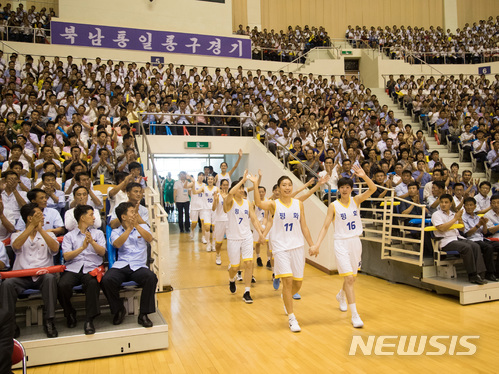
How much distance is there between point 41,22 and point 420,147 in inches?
574

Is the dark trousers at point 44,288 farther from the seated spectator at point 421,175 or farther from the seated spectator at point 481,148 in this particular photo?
the seated spectator at point 481,148

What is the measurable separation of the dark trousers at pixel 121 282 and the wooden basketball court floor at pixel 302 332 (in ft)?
1.72

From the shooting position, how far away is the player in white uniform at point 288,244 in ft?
16.9

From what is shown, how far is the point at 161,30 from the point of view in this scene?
17.3m

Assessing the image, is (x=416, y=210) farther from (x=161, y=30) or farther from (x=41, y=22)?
(x=41, y=22)

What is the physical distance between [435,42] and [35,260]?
2261 cm

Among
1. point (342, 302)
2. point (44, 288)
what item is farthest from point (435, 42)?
point (44, 288)

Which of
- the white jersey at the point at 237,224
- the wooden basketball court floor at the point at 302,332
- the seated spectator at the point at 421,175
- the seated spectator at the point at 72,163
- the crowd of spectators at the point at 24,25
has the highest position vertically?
the crowd of spectators at the point at 24,25

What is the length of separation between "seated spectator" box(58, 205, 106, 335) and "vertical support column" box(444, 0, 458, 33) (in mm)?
26465

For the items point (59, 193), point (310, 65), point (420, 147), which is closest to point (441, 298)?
point (420, 147)

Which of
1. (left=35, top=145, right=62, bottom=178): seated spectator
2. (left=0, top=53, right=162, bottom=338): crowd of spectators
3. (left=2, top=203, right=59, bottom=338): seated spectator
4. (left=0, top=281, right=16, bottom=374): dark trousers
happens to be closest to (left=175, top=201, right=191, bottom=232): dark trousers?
(left=0, top=53, right=162, bottom=338): crowd of spectators

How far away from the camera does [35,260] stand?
486cm

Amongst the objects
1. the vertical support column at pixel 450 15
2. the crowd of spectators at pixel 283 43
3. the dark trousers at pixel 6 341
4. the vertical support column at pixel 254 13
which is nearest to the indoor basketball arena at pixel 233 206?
the dark trousers at pixel 6 341

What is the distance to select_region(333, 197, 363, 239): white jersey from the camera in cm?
552
